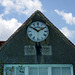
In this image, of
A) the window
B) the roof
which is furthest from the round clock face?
the window

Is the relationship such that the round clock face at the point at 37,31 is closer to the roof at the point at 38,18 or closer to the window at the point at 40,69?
the roof at the point at 38,18

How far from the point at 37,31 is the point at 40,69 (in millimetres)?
2522

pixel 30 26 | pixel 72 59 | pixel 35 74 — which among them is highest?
pixel 30 26

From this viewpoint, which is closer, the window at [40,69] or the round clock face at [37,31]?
the window at [40,69]

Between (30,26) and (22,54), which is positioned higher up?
(30,26)

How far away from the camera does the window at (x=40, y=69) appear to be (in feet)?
44.4

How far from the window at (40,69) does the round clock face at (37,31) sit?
5.85ft

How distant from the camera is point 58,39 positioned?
1366 cm

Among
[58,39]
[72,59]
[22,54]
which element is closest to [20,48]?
[22,54]

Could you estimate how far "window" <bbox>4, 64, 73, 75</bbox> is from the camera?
533 inches

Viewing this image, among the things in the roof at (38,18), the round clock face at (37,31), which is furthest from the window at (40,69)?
the round clock face at (37,31)

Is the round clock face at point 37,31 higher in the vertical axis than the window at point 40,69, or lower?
higher

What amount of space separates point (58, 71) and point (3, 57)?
374 centimetres

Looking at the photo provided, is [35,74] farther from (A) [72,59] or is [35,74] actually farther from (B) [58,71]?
(A) [72,59]
